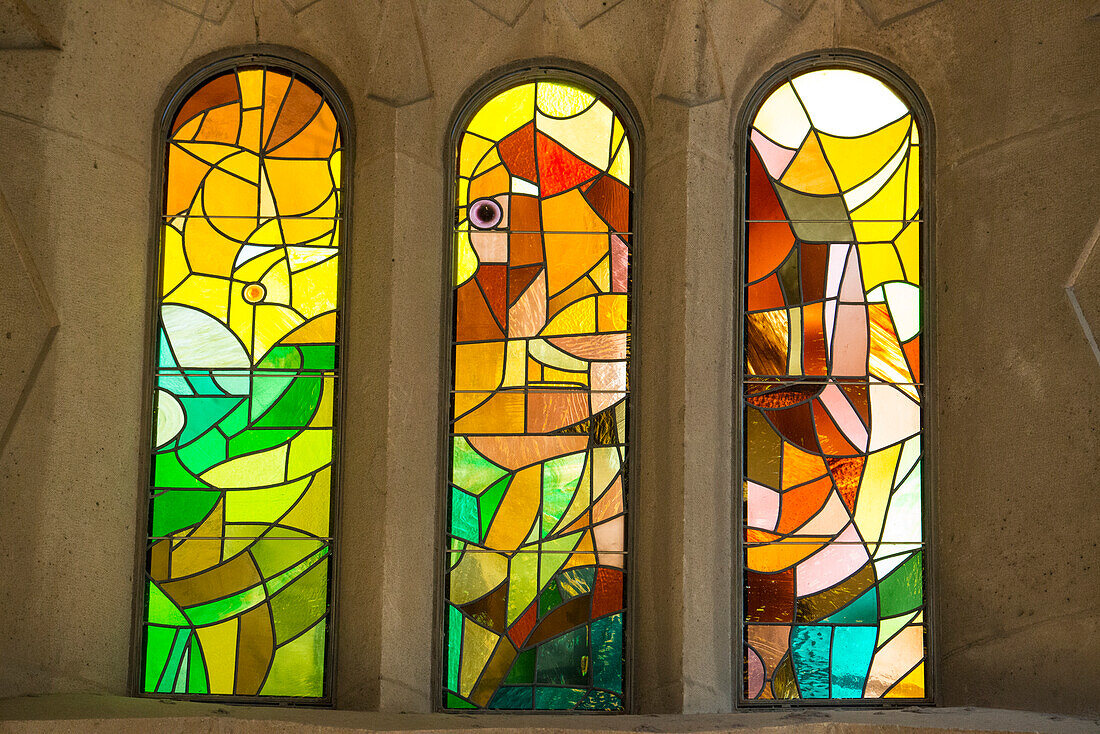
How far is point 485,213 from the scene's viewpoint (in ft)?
14.4


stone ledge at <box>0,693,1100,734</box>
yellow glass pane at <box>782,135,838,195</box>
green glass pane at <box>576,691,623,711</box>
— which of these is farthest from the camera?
yellow glass pane at <box>782,135,838,195</box>

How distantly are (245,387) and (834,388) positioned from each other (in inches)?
91.3

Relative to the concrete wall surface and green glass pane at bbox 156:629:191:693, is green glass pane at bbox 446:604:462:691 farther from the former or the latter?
green glass pane at bbox 156:629:191:693

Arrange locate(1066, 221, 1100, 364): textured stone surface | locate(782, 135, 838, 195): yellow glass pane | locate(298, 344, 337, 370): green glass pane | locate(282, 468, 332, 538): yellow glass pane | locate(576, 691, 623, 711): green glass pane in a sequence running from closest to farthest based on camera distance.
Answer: locate(1066, 221, 1100, 364): textured stone surface < locate(576, 691, 623, 711): green glass pane < locate(282, 468, 332, 538): yellow glass pane < locate(298, 344, 337, 370): green glass pane < locate(782, 135, 838, 195): yellow glass pane

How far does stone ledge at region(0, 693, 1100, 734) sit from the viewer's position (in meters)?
3.51

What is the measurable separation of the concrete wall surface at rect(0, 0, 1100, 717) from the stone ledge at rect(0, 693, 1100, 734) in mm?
205

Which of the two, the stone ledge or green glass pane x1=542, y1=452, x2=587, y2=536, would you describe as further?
green glass pane x1=542, y1=452, x2=587, y2=536

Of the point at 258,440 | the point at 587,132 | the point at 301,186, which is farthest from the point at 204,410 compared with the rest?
the point at 587,132

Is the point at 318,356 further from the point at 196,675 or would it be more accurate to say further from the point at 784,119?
the point at 784,119

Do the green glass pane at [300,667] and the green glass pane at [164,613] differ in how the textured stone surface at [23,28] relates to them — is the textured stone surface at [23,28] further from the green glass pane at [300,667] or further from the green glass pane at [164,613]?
the green glass pane at [300,667]

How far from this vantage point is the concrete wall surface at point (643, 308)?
393 cm

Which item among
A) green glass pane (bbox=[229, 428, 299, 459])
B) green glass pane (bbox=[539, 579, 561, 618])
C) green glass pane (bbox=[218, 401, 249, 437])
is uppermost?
green glass pane (bbox=[218, 401, 249, 437])

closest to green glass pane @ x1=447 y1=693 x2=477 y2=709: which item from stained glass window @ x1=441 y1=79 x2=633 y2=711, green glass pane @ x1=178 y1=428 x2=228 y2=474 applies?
stained glass window @ x1=441 y1=79 x2=633 y2=711

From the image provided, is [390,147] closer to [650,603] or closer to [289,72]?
[289,72]
